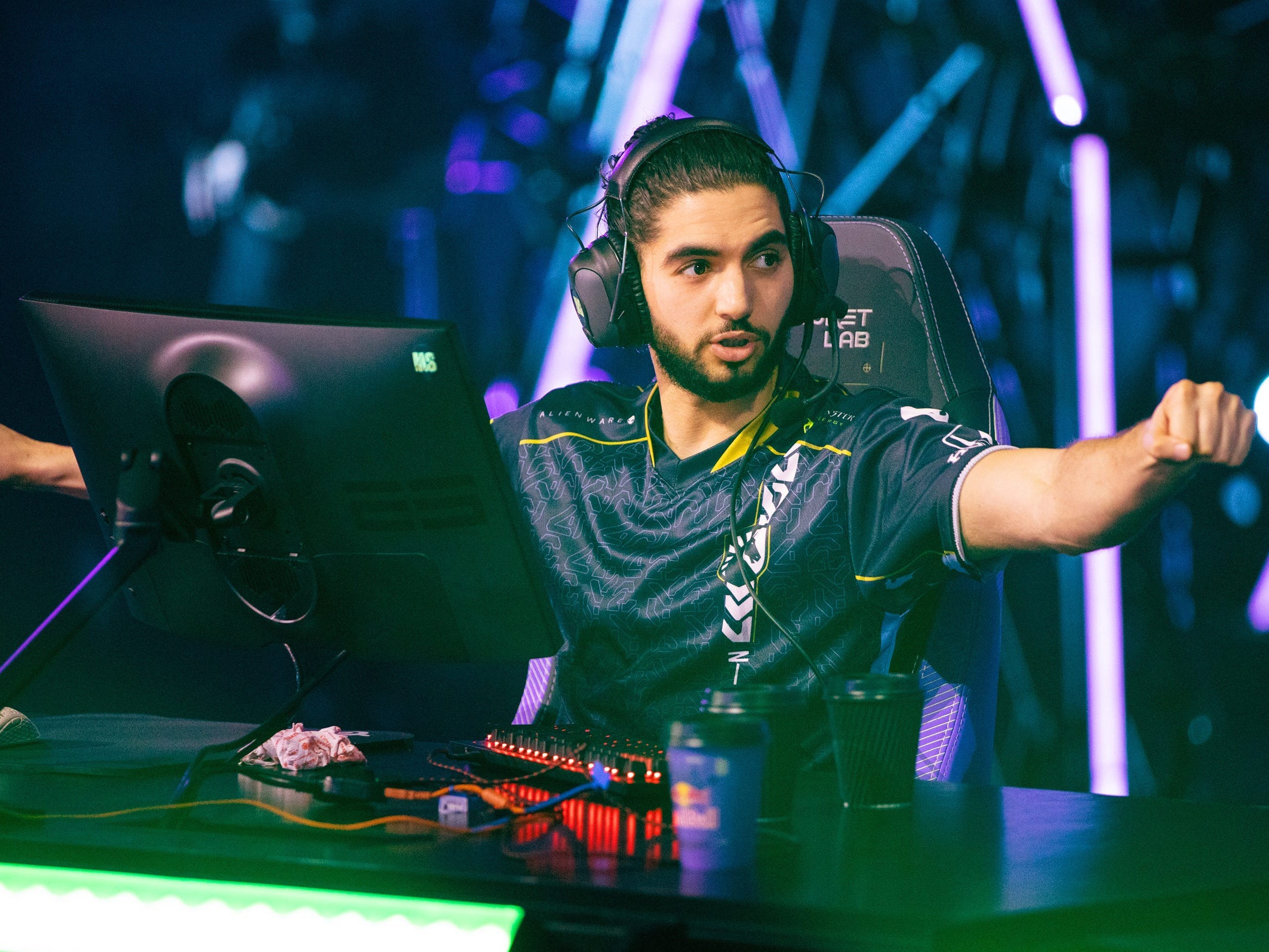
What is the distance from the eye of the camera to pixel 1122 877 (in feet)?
2.38

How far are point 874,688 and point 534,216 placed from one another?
6.23ft

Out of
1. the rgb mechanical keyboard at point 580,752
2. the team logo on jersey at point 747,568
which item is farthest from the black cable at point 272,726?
the team logo on jersey at point 747,568

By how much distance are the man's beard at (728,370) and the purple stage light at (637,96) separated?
3.32 ft

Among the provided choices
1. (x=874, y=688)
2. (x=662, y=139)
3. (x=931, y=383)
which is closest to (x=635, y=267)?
(x=662, y=139)

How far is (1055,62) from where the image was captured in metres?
2.46

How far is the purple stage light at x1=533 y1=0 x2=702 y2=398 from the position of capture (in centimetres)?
256

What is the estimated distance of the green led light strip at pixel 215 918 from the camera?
2.25 ft

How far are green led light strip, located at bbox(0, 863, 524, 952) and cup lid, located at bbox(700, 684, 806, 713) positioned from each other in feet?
0.75

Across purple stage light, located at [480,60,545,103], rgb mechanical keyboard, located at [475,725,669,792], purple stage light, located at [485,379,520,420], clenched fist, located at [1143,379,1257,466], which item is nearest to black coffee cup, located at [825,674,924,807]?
rgb mechanical keyboard, located at [475,725,669,792]

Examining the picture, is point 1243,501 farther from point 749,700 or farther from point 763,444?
point 749,700

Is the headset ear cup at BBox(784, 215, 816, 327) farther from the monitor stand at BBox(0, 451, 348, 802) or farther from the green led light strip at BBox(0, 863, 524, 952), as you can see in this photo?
the green led light strip at BBox(0, 863, 524, 952)

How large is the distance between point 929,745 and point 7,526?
1922 millimetres

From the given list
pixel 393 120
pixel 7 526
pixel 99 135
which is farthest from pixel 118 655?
pixel 393 120

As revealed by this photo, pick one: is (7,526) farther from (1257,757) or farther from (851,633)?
(1257,757)
